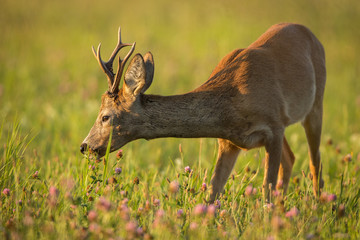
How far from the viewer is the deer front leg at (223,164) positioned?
4.87 metres

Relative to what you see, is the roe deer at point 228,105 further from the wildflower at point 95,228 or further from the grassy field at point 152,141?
the wildflower at point 95,228

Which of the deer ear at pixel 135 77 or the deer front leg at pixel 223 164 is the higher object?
the deer ear at pixel 135 77

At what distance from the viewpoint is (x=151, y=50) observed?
11328mm

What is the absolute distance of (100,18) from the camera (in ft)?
46.9

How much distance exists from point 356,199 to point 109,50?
7946mm

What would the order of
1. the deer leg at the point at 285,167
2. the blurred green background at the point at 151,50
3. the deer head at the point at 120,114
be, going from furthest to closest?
1. the blurred green background at the point at 151,50
2. the deer leg at the point at 285,167
3. the deer head at the point at 120,114

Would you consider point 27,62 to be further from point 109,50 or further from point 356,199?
point 356,199

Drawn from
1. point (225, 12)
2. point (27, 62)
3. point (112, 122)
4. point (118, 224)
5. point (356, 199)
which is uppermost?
point (225, 12)

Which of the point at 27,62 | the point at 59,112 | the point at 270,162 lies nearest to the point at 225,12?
the point at 27,62

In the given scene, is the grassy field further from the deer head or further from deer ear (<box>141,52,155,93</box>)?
deer ear (<box>141,52,155,93</box>)

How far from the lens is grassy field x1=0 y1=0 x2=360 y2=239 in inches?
130

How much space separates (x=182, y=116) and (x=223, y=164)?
83 cm

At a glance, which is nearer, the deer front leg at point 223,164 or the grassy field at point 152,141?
the grassy field at point 152,141

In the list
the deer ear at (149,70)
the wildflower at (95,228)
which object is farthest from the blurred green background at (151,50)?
the wildflower at (95,228)
